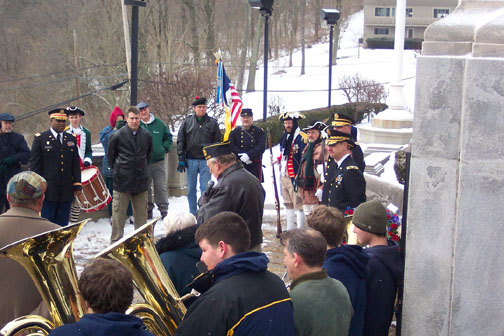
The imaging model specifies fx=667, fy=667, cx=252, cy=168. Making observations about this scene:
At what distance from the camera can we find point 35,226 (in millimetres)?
4434

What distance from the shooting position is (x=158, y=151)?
1009 cm

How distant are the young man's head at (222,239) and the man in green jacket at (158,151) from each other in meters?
6.79

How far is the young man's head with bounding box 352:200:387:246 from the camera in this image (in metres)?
4.45

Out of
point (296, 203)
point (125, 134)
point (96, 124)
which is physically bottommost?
point (96, 124)

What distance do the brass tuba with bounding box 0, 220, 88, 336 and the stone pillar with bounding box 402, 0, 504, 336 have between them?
2070 mm

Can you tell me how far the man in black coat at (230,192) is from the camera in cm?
589

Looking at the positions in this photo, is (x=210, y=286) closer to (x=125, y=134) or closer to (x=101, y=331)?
(x=101, y=331)

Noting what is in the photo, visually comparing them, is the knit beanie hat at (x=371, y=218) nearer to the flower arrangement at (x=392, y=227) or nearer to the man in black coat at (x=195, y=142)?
the flower arrangement at (x=392, y=227)

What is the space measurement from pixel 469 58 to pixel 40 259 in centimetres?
268

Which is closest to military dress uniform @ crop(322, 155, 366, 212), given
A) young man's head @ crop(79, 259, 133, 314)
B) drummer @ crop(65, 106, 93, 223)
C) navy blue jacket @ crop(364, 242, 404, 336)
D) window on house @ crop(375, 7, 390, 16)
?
navy blue jacket @ crop(364, 242, 404, 336)

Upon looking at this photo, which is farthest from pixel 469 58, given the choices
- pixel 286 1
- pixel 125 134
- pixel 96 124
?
pixel 286 1

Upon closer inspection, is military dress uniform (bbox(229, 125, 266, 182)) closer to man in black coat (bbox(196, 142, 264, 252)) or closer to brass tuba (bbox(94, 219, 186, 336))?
man in black coat (bbox(196, 142, 264, 252))

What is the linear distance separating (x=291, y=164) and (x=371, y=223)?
16.8ft

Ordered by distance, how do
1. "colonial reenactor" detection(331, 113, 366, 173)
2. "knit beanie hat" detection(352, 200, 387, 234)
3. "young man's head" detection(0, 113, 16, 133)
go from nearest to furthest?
"knit beanie hat" detection(352, 200, 387, 234), "colonial reenactor" detection(331, 113, 366, 173), "young man's head" detection(0, 113, 16, 133)
